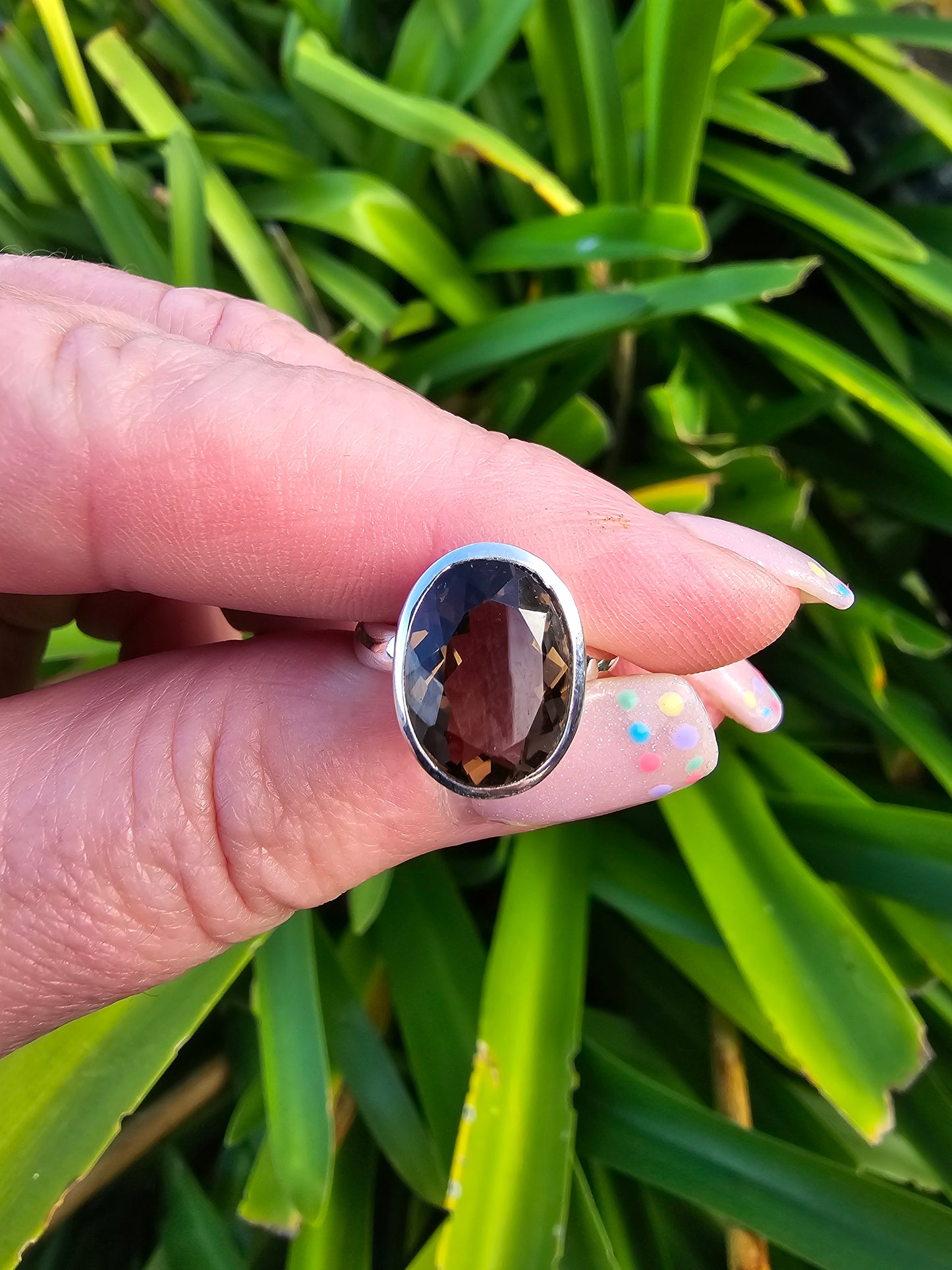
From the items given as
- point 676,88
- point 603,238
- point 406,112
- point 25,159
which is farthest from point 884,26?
point 25,159

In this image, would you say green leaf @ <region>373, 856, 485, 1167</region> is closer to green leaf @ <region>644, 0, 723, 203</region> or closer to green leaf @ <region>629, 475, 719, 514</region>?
green leaf @ <region>629, 475, 719, 514</region>

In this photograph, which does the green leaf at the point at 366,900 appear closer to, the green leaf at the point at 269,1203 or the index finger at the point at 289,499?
the green leaf at the point at 269,1203

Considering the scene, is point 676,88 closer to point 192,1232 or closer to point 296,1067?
point 296,1067

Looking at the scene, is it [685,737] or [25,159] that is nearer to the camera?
[685,737]

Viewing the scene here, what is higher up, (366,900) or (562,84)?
(562,84)

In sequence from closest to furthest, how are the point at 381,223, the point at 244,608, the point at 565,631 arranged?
1. the point at 565,631
2. the point at 244,608
3. the point at 381,223

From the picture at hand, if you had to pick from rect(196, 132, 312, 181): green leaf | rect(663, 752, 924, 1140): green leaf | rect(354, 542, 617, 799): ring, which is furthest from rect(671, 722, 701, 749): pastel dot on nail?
rect(196, 132, 312, 181): green leaf
